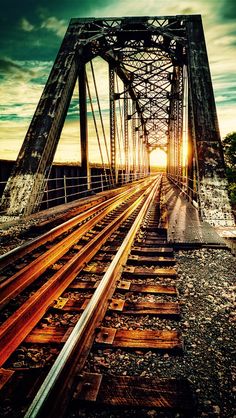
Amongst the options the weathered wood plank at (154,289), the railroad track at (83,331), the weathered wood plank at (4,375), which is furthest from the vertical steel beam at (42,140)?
the weathered wood plank at (4,375)

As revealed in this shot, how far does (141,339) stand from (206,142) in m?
6.34

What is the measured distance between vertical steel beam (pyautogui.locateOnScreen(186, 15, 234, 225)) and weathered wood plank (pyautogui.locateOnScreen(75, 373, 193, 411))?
17.0ft

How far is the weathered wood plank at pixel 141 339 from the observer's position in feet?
7.38

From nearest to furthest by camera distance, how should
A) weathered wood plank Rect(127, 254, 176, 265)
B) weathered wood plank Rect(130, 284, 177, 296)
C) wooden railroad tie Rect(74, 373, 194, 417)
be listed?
1. wooden railroad tie Rect(74, 373, 194, 417)
2. weathered wood plank Rect(130, 284, 177, 296)
3. weathered wood plank Rect(127, 254, 176, 265)

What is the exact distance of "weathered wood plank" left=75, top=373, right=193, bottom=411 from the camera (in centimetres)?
167

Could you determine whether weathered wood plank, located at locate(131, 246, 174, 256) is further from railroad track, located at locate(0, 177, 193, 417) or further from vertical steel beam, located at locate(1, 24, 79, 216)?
vertical steel beam, located at locate(1, 24, 79, 216)

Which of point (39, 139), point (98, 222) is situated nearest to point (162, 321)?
point (98, 222)

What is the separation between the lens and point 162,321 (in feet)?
8.65

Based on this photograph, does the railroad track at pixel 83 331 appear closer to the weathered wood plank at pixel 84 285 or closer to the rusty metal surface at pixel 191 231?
the weathered wood plank at pixel 84 285

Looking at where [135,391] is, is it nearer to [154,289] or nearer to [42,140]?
[154,289]

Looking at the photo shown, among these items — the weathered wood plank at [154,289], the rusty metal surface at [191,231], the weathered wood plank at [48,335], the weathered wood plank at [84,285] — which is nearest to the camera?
the weathered wood plank at [48,335]

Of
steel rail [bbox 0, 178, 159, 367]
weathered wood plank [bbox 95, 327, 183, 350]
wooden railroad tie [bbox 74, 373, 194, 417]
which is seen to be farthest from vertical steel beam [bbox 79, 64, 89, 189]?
wooden railroad tie [bbox 74, 373, 194, 417]

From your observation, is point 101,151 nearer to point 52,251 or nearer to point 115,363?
point 52,251

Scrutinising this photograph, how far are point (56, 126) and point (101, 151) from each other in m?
4.54
